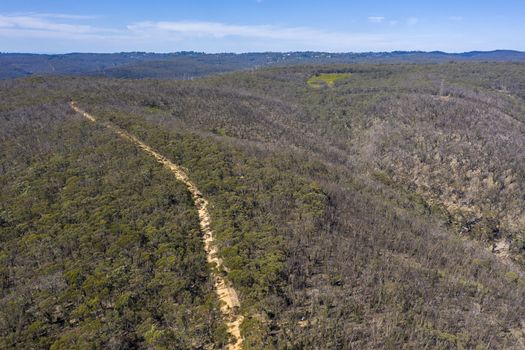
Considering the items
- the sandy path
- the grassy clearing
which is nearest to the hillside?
the sandy path

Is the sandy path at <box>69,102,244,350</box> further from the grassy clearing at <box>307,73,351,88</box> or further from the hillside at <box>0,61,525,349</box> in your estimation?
the grassy clearing at <box>307,73,351,88</box>

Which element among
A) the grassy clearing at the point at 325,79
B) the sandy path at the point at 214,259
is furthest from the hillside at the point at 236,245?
the grassy clearing at the point at 325,79

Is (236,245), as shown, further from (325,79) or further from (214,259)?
(325,79)

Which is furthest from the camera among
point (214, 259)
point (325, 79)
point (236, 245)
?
point (325, 79)

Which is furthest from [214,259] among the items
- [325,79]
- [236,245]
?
[325,79]

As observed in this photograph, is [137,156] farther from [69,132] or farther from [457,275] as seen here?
[457,275]

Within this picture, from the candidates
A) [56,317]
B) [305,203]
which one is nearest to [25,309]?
→ [56,317]
